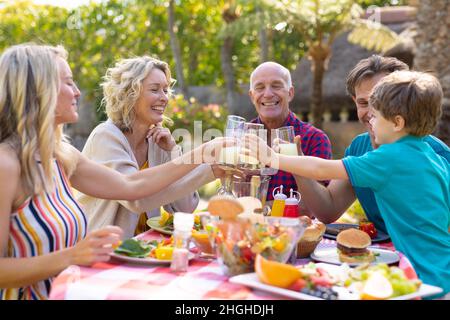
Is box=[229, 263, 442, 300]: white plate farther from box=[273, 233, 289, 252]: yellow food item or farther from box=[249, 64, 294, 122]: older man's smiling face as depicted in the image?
box=[249, 64, 294, 122]: older man's smiling face

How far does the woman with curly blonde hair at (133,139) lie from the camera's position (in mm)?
3602

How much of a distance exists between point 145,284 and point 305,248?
76cm

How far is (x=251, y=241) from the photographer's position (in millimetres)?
2236

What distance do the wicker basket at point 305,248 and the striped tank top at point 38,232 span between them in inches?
37.7

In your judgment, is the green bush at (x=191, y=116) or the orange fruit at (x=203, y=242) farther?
the green bush at (x=191, y=116)

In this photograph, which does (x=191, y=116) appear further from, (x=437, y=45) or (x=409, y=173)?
(x=409, y=173)

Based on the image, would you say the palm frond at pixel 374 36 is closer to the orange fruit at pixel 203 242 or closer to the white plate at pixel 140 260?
the orange fruit at pixel 203 242

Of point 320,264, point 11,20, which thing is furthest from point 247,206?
point 11,20

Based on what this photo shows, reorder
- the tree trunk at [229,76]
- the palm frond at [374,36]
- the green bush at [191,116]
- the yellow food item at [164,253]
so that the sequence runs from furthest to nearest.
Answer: the tree trunk at [229,76] → the palm frond at [374,36] → the green bush at [191,116] → the yellow food item at [164,253]

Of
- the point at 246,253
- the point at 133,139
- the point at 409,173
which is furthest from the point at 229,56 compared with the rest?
the point at 246,253

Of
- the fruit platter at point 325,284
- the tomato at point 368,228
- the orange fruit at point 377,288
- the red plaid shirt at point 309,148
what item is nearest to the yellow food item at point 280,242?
the fruit platter at point 325,284

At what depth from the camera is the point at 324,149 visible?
431 centimetres

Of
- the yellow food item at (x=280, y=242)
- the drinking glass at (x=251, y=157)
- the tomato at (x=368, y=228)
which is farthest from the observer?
the tomato at (x=368, y=228)
